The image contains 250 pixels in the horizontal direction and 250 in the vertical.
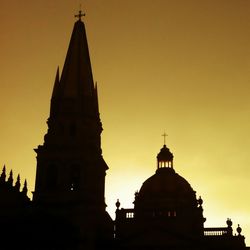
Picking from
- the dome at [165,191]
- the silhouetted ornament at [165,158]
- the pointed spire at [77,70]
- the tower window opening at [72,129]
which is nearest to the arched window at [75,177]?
the tower window opening at [72,129]

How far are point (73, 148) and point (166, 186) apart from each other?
1383cm

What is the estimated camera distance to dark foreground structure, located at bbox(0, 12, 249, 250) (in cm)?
3725

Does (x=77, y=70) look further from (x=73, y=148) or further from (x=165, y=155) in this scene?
(x=165, y=155)

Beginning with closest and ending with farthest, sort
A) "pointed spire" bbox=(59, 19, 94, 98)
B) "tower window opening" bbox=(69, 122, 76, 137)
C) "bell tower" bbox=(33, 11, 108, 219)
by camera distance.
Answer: "bell tower" bbox=(33, 11, 108, 219) → "tower window opening" bbox=(69, 122, 76, 137) → "pointed spire" bbox=(59, 19, 94, 98)

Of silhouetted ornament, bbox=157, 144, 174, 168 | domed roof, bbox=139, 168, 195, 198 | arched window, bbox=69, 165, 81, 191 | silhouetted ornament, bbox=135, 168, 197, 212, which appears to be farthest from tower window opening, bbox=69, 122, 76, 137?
silhouetted ornament, bbox=157, 144, 174, 168

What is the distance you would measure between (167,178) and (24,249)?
1966 centimetres

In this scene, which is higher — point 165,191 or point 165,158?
point 165,158

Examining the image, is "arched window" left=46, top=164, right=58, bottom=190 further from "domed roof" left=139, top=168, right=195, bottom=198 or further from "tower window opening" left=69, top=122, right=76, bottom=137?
"domed roof" left=139, top=168, right=195, bottom=198

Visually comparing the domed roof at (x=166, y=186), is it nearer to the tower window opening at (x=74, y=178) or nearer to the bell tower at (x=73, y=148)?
the bell tower at (x=73, y=148)

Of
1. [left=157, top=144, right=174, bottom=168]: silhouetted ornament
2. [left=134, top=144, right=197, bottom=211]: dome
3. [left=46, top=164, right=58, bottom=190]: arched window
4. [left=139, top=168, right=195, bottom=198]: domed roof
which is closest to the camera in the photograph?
[left=46, top=164, right=58, bottom=190]: arched window

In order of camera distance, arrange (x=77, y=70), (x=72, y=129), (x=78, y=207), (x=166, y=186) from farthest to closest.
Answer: (x=166, y=186), (x=77, y=70), (x=72, y=129), (x=78, y=207)

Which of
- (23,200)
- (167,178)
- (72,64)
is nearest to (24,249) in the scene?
(23,200)

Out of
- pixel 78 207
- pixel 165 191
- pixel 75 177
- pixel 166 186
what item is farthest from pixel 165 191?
pixel 78 207

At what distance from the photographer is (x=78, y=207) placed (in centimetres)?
3844
